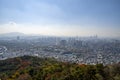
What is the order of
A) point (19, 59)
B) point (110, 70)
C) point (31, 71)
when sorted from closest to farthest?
point (110, 70) → point (31, 71) → point (19, 59)

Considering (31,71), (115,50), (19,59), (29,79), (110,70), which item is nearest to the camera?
(110,70)

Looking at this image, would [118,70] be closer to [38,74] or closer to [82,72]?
[82,72]

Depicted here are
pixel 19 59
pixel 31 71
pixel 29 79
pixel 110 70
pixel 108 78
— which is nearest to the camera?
pixel 108 78

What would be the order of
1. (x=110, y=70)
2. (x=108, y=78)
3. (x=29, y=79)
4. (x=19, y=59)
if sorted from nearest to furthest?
(x=108, y=78) → (x=110, y=70) → (x=29, y=79) → (x=19, y=59)

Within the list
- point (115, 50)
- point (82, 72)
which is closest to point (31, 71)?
point (82, 72)

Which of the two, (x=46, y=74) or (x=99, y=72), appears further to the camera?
(x=46, y=74)

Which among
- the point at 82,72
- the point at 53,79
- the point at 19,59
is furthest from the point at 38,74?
the point at 19,59

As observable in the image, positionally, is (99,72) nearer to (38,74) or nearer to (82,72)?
(82,72)

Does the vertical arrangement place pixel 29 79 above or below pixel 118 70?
below

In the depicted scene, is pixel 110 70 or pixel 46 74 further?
pixel 46 74
